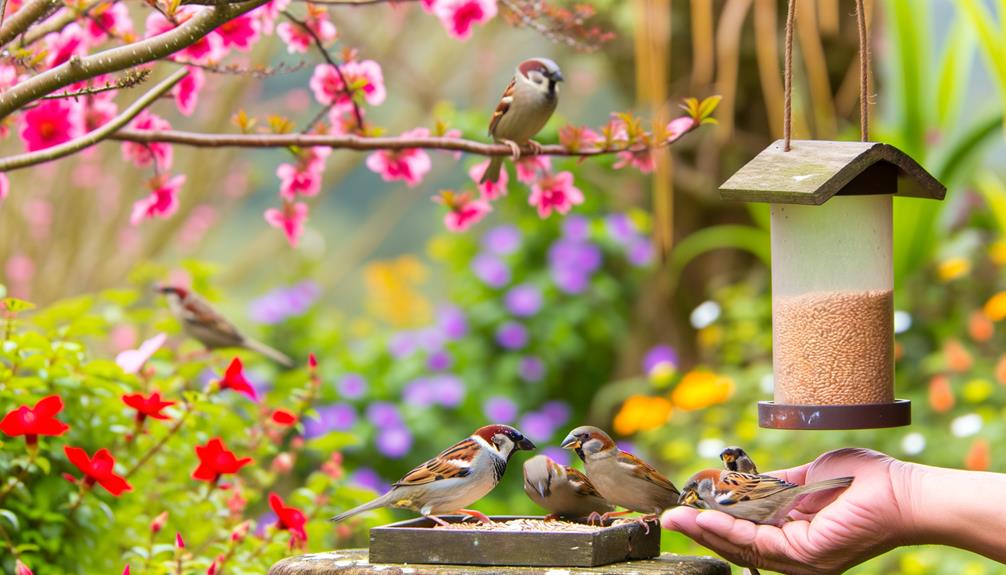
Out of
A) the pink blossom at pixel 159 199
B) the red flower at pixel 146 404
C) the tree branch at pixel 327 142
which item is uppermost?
the tree branch at pixel 327 142

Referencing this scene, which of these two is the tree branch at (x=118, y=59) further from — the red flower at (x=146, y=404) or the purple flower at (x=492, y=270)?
the purple flower at (x=492, y=270)

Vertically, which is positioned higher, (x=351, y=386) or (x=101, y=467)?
→ (x=101, y=467)

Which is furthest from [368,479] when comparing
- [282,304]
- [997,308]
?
[997,308]

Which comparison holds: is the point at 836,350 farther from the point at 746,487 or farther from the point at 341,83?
the point at 341,83

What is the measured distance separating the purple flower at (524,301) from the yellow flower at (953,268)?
2037 millimetres

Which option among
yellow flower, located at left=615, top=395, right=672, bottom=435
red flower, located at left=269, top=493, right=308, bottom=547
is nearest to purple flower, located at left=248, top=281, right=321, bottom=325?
yellow flower, located at left=615, top=395, right=672, bottom=435

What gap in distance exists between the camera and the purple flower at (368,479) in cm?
617

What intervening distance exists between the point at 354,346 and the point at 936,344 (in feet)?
10.8

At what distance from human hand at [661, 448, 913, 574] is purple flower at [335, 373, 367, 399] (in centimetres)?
428

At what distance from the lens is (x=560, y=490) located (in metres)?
2.32

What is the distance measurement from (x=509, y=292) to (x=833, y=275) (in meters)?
4.25

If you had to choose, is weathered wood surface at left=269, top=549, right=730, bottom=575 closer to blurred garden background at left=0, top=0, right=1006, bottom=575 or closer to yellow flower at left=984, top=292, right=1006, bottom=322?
blurred garden background at left=0, top=0, right=1006, bottom=575

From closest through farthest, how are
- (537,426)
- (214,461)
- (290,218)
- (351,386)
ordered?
(214,461)
(290,218)
(537,426)
(351,386)

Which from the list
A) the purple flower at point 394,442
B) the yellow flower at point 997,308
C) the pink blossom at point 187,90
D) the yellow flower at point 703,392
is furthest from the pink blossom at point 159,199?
the yellow flower at point 997,308
